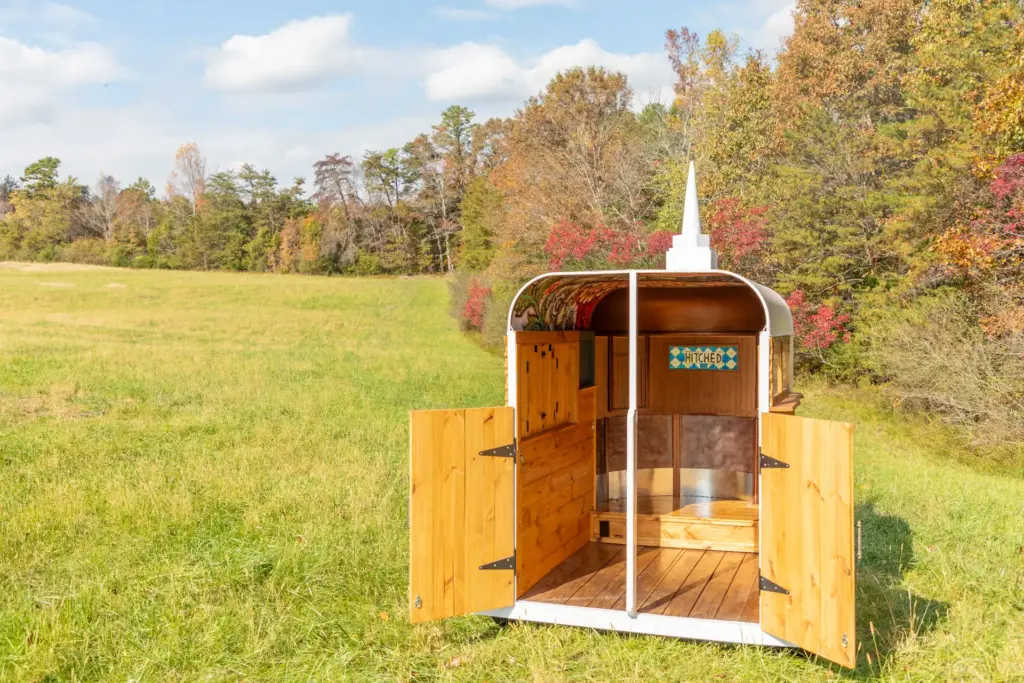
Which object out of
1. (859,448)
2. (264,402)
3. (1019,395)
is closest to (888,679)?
(859,448)

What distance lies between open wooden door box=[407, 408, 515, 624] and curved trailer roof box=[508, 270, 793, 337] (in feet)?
2.75

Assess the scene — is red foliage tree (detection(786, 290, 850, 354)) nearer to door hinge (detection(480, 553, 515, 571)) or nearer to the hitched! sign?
the hitched! sign

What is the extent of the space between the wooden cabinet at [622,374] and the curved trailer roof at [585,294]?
47 cm

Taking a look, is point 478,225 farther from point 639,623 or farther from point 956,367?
point 639,623

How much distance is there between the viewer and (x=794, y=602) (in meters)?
4.88

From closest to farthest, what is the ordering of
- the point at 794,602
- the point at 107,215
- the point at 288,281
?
the point at 794,602
the point at 288,281
the point at 107,215

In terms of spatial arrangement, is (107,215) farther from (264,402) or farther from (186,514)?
(186,514)

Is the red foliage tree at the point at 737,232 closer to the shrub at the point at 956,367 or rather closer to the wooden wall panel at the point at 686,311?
the shrub at the point at 956,367

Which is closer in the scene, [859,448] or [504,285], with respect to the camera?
[859,448]

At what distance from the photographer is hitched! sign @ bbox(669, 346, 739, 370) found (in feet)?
26.8

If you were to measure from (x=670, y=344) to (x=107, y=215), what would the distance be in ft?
208

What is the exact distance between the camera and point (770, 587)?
502 centimetres

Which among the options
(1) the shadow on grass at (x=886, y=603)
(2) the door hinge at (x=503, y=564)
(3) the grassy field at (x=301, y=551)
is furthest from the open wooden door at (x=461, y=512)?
(1) the shadow on grass at (x=886, y=603)

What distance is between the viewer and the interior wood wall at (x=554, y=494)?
20.0 feet
